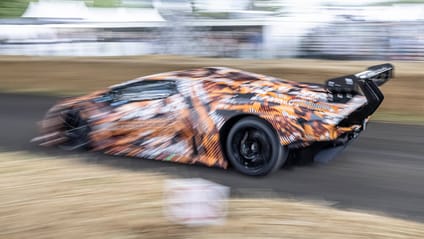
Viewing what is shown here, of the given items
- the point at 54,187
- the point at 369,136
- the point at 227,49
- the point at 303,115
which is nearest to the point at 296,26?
the point at 227,49

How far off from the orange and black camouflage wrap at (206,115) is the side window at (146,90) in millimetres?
54

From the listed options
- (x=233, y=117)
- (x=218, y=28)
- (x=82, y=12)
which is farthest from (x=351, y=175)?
(x=82, y=12)

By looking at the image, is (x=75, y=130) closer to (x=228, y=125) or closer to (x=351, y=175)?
(x=228, y=125)

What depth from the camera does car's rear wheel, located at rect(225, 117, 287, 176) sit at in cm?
618

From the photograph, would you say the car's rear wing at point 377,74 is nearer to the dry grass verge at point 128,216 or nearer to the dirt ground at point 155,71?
the dry grass verge at point 128,216

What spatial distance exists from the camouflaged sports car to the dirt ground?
12.0 feet

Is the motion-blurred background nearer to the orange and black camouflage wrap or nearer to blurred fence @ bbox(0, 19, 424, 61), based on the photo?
blurred fence @ bbox(0, 19, 424, 61)

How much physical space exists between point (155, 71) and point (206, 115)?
679 cm

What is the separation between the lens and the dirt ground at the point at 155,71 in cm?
1043

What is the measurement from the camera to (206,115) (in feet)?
21.5

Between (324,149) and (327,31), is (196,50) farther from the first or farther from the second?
(324,149)

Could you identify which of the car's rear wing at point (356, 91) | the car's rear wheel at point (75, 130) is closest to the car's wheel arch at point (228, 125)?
the car's rear wing at point (356, 91)

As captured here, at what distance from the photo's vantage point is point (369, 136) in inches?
349

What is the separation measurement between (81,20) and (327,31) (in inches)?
308
